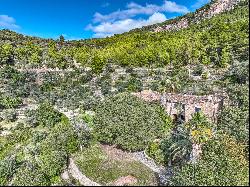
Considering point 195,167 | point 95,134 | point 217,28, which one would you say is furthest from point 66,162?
point 217,28

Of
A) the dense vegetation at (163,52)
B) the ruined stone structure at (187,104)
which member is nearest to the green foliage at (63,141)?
the ruined stone structure at (187,104)

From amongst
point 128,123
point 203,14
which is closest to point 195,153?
point 128,123

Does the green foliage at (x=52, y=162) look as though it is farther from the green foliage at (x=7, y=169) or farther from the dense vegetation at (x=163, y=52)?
the dense vegetation at (x=163, y=52)

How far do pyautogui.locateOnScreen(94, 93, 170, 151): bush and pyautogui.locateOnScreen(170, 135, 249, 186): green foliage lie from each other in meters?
11.4

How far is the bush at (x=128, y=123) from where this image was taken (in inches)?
1928

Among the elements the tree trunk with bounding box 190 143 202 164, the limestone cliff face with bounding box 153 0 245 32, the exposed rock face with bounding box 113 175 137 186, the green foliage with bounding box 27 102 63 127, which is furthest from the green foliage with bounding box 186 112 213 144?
the limestone cliff face with bounding box 153 0 245 32

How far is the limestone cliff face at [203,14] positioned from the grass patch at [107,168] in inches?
3783

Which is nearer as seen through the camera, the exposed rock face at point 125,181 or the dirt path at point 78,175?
the exposed rock face at point 125,181

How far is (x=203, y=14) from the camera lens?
139 metres

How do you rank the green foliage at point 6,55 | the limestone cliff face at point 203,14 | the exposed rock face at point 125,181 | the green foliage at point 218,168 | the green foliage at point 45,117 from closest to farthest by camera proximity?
1. the exposed rock face at point 125,181
2. the green foliage at point 218,168
3. the green foliage at point 45,117
4. the green foliage at point 6,55
5. the limestone cliff face at point 203,14

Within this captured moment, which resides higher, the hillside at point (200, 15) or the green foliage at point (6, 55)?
the hillside at point (200, 15)

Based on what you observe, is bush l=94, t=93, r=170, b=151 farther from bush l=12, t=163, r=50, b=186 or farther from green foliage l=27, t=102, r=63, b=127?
bush l=12, t=163, r=50, b=186

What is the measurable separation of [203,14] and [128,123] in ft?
325

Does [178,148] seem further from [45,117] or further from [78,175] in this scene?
[45,117]
